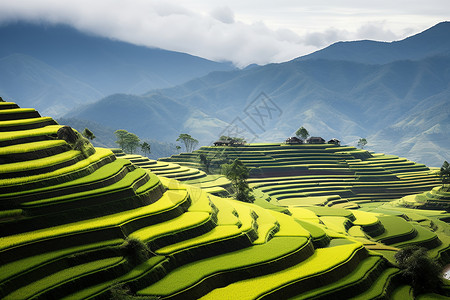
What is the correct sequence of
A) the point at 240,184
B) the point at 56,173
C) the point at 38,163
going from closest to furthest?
the point at 56,173 → the point at 38,163 → the point at 240,184

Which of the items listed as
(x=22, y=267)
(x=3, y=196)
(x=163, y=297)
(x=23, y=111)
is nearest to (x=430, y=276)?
(x=163, y=297)

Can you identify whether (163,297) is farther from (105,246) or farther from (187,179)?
(187,179)

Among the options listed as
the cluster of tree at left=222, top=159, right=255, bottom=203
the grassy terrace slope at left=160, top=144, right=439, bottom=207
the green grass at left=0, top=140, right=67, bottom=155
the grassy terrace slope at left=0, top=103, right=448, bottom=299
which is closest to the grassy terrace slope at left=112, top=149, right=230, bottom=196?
the cluster of tree at left=222, top=159, right=255, bottom=203

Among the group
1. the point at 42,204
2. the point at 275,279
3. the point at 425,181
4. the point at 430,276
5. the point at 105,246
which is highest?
the point at 425,181

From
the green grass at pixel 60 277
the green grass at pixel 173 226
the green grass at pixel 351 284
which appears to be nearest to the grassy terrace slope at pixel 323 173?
the green grass at pixel 351 284

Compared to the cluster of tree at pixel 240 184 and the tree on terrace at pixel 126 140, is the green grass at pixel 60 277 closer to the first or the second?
the cluster of tree at pixel 240 184

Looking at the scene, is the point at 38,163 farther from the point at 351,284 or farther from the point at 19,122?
the point at 351,284

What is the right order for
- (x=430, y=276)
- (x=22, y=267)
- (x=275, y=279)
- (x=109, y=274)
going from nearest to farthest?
(x=22, y=267), (x=109, y=274), (x=275, y=279), (x=430, y=276)

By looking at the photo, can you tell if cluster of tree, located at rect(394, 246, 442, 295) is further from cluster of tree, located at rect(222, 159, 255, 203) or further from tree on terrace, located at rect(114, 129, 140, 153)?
tree on terrace, located at rect(114, 129, 140, 153)

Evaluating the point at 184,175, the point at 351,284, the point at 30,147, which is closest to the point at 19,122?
the point at 30,147
